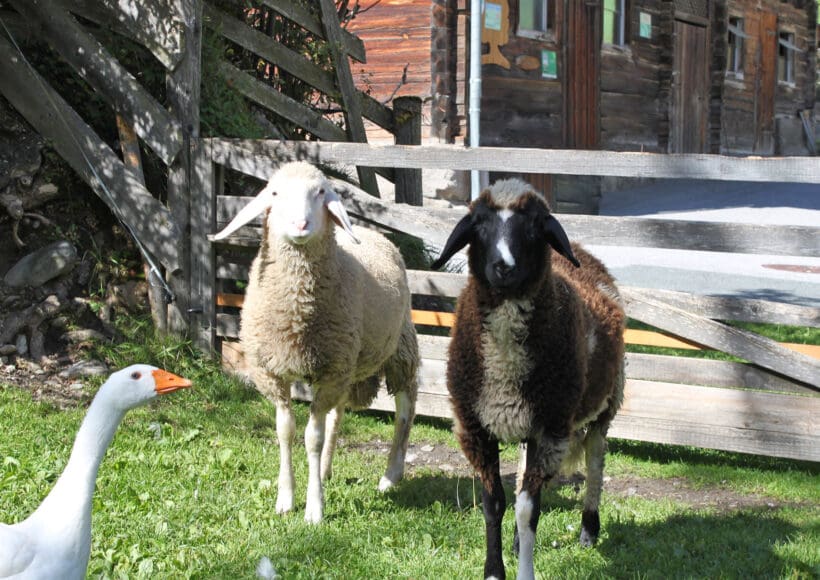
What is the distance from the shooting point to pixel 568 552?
467 centimetres

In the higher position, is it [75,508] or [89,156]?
[89,156]

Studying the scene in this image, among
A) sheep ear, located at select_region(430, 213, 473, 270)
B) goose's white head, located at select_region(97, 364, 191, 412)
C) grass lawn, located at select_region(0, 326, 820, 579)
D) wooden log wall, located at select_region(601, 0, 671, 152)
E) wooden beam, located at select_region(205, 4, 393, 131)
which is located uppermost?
wooden log wall, located at select_region(601, 0, 671, 152)

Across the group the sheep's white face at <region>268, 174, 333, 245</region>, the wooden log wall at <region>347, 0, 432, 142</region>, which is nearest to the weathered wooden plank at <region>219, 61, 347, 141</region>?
the sheep's white face at <region>268, 174, 333, 245</region>

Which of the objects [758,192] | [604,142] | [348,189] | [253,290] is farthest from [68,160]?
[758,192]

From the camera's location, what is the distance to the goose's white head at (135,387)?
3.21 meters

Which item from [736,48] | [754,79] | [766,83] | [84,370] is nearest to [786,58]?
[766,83]

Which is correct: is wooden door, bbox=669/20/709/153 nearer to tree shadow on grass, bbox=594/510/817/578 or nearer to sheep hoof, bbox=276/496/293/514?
tree shadow on grass, bbox=594/510/817/578

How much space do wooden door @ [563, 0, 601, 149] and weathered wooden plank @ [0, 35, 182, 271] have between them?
10.7 metres

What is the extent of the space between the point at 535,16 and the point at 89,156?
1079cm

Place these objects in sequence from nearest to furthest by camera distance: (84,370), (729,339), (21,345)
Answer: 1. (729,339)
2. (84,370)
3. (21,345)

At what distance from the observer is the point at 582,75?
56.9ft

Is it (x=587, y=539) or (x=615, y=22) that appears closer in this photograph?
(x=587, y=539)

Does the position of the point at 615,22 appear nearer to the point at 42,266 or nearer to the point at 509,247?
the point at 42,266

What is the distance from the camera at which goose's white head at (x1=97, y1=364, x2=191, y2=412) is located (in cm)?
321
